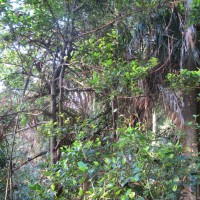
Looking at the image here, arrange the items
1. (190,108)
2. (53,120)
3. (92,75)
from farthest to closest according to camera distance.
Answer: (190,108) < (92,75) < (53,120)

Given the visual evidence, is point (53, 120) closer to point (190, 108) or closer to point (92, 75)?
point (92, 75)

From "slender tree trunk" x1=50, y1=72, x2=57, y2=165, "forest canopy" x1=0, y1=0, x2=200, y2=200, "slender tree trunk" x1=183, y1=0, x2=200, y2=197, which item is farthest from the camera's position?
"slender tree trunk" x1=183, y1=0, x2=200, y2=197

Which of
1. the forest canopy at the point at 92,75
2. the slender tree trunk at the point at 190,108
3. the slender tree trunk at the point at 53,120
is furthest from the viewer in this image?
the slender tree trunk at the point at 190,108

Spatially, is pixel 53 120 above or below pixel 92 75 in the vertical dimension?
below

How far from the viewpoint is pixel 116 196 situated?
1704 millimetres

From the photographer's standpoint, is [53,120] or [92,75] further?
[92,75]

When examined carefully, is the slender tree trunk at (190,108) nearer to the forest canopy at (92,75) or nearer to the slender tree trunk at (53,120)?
the forest canopy at (92,75)

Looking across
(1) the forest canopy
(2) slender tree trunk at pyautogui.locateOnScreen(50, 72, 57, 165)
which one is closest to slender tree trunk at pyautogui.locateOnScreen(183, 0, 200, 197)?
(1) the forest canopy

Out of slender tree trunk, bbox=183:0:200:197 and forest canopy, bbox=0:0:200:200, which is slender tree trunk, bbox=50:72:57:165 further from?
slender tree trunk, bbox=183:0:200:197

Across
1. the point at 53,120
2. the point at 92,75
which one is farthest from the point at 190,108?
the point at 53,120

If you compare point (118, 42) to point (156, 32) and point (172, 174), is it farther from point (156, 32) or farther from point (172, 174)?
point (172, 174)

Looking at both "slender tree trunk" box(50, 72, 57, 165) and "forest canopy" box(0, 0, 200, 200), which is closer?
"forest canopy" box(0, 0, 200, 200)

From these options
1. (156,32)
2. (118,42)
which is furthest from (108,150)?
(156,32)

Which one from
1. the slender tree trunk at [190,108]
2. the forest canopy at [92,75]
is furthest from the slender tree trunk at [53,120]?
the slender tree trunk at [190,108]
